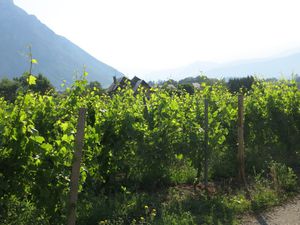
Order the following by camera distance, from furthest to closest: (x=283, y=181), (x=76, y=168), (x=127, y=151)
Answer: (x=283, y=181) → (x=127, y=151) → (x=76, y=168)

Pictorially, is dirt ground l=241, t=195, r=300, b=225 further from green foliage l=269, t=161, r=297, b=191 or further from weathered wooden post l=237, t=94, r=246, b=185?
weathered wooden post l=237, t=94, r=246, b=185

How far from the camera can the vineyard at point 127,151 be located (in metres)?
3.93

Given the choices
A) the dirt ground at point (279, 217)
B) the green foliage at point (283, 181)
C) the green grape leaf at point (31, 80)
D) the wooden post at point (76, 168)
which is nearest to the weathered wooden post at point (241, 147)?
the green foliage at point (283, 181)

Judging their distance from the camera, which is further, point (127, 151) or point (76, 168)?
point (127, 151)

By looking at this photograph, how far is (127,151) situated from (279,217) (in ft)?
9.29

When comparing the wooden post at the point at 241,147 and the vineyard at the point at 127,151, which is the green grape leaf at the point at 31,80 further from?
the wooden post at the point at 241,147

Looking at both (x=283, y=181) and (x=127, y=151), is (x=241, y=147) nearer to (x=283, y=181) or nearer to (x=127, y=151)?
(x=283, y=181)

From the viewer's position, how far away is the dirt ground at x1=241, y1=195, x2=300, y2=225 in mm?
5766

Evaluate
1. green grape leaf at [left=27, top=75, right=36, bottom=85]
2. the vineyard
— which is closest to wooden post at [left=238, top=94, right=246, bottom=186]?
the vineyard

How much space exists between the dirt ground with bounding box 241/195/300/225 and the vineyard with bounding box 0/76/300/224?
0.45 m

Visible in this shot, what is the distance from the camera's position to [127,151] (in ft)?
22.2

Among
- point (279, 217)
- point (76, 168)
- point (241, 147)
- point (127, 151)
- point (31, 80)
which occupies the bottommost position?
point (279, 217)

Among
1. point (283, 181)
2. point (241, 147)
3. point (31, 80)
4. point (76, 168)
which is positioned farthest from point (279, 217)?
point (31, 80)

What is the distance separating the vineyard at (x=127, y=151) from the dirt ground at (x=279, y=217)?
1.47 ft
